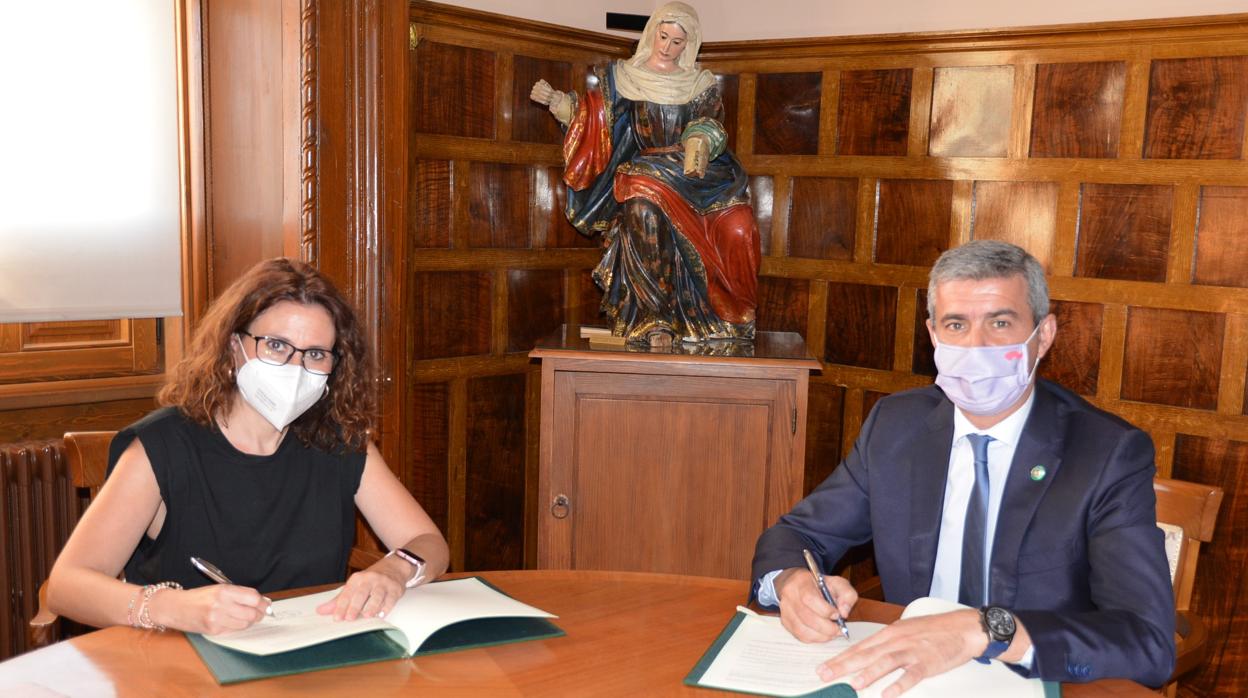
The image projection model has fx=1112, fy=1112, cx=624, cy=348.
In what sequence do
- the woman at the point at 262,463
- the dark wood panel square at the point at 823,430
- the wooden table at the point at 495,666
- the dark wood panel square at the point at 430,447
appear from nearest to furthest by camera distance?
the wooden table at the point at 495,666 < the woman at the point at 262,463 < the dark wood panel square at the point at 430,447 < the dark wood panel square at the point at 823,430

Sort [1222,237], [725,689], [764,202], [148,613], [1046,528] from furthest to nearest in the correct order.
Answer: [764,202] → [1222,237] → [1046,528] → [148,613] → [725,689]

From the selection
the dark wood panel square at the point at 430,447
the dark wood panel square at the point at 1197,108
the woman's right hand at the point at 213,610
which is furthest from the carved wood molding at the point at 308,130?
the dark wood panel square at the point at 1197,108

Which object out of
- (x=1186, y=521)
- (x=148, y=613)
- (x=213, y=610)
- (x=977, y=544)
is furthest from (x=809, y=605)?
(x=1186, y=521)

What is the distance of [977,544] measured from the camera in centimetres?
179

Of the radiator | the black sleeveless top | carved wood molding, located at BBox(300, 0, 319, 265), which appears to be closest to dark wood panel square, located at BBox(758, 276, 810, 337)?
carved wood molding, located at BBox(300, 0, 319, 265)

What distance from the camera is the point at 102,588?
5.21 ft

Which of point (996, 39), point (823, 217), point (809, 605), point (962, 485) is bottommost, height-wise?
point (809, 605)

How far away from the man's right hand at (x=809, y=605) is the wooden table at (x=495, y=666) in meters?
0.07

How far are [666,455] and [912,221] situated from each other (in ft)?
3.84

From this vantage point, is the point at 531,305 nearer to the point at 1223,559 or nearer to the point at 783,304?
the point at 783,304

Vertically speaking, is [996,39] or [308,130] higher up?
[996,39]

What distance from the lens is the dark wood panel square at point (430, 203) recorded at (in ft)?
10.5

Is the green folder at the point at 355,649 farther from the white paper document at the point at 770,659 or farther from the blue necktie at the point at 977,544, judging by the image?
the blue necktie at the point at 977,544

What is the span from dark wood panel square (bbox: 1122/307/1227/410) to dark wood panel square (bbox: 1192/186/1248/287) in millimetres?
109
